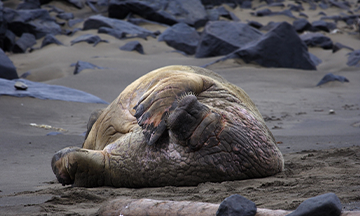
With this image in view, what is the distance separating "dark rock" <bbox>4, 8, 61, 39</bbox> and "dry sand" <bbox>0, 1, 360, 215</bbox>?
14.2 ft

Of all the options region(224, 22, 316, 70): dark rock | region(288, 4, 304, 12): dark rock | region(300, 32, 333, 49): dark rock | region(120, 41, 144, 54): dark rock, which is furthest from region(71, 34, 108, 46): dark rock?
region(288, 4, 304, 12): dark rock

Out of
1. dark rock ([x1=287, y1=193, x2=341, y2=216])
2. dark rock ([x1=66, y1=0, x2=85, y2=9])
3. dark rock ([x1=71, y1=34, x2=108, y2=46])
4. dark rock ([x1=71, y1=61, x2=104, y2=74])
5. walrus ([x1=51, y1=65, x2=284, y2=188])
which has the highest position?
dark rock ([x1=287, y1=193, x2=341, y2=216])

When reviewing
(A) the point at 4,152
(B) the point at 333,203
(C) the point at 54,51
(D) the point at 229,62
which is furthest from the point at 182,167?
(C) the point at 54,51

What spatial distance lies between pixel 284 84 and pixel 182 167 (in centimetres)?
817

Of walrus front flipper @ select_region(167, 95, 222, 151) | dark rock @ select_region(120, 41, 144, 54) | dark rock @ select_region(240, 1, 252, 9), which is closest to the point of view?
walrus front flipper @ select_region(167, 95, 222, 151)

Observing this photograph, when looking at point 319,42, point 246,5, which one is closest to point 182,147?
point 319,42

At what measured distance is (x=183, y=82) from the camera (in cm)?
332

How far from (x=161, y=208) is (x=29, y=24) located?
66.0ft

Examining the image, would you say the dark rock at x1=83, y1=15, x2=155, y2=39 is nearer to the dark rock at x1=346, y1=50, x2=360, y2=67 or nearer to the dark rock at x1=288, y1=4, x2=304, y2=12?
the dark rock at x1=346, y1=50, x2=360, y2=67

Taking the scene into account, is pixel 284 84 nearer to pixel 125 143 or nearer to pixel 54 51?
pixel 125 143

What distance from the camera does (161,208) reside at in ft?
6.93

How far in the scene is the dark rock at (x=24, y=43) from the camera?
58.4 feet

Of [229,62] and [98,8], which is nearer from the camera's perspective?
[229,62]

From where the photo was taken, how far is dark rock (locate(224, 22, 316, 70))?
12438 mm
